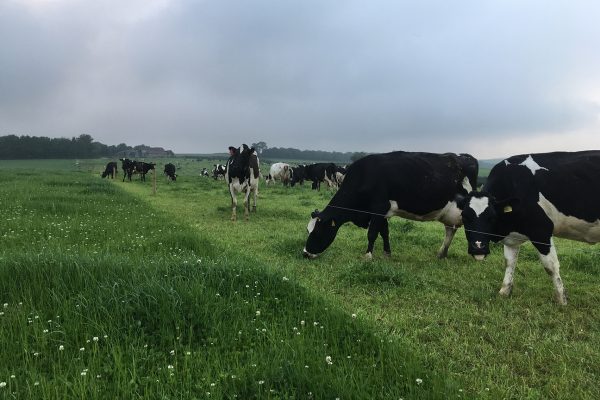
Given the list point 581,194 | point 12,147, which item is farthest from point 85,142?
point 581,194

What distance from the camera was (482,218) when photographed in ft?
22.2

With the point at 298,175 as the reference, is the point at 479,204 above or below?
above

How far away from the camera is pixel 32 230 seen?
9.65m

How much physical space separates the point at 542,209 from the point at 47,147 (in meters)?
138

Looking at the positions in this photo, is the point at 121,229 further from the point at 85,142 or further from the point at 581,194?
the point at 85,142

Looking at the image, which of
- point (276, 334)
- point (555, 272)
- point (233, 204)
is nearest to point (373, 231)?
point (555, 272)

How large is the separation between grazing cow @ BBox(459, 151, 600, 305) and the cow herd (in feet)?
0.05

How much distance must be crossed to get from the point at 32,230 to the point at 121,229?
6.43 ft

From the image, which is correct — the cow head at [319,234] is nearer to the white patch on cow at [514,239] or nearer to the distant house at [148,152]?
the white patch on cow at [514,239]

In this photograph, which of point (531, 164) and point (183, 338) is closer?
point (183, 338)

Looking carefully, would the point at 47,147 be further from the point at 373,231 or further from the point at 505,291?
the point at 505,291

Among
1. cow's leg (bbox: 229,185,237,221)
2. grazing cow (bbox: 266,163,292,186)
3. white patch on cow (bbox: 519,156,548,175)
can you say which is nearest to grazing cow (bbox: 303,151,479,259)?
white patch on cow (bbox: 519,156,548,175)

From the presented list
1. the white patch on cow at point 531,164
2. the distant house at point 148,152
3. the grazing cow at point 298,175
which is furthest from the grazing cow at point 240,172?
the distant house at point 148,152

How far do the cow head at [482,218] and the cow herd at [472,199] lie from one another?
15 millimetres
